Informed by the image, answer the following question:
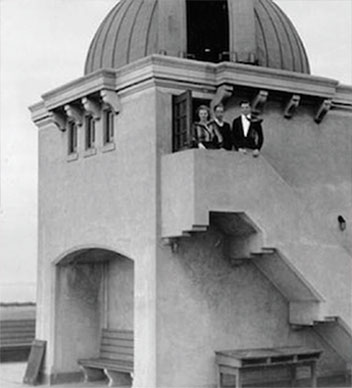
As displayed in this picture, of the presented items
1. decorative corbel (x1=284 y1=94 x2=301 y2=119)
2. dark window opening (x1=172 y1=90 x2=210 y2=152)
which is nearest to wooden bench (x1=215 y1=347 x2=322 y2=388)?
dark window opening (x1=172 y1=90 x2=210 y2=152)

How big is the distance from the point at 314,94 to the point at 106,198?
5497 mm

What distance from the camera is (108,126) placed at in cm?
2103

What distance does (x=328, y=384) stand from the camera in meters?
20.7

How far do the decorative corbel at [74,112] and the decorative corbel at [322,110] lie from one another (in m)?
5.74

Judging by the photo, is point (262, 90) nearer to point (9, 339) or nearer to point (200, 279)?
point (200, 279)

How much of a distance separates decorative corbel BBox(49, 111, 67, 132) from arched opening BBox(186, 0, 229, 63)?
12.4ft

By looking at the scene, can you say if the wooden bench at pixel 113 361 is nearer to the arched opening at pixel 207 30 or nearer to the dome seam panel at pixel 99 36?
the dome seam panel at pixel 99 36

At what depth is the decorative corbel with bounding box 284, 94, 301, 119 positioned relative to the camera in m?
20.7

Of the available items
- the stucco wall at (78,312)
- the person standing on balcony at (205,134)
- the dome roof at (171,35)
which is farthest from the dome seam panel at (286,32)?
the stucco wall at (78,312)

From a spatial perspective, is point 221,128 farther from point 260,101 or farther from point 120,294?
point 120,294

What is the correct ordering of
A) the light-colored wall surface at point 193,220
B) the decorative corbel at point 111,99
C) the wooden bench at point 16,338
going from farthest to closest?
the wooden bench at point 16,338
the decorative corbel at point 111,99
the light-colored wall surface at point 193,220

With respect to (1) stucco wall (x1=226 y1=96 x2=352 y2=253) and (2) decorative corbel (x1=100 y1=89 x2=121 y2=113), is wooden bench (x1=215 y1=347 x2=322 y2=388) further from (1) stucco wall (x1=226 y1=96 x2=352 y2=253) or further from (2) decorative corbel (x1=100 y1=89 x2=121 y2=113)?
(2) decorative corbel (x1=100 y1=89 x2=121 y2=113)

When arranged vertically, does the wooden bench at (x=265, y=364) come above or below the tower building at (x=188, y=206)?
below

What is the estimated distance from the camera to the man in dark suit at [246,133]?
19109mm
